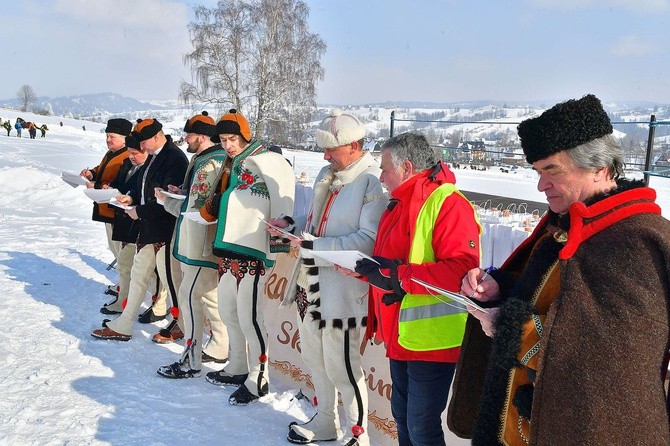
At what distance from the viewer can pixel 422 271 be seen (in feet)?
7.70

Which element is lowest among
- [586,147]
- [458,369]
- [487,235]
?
[458,369]

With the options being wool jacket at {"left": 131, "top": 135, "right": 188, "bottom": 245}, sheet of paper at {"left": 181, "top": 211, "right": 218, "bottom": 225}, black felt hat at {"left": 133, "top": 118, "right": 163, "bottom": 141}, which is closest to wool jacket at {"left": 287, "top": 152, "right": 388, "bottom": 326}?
sheet of paper at {"left": 181, "top": 211, "right": 218, "bottom": 225}

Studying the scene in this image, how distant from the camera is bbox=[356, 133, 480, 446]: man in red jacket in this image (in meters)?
2.39

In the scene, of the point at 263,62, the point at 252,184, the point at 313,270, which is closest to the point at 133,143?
the point at 252,184

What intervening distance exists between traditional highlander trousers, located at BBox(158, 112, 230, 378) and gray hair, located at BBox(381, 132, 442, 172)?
1903 mm

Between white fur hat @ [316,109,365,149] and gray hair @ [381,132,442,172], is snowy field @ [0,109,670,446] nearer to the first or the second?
white fur hat @ [316,109,365,149]

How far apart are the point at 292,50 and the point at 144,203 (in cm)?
2307

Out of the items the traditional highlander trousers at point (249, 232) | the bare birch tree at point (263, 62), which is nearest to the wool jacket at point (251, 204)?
the traditional highlander trousers at point (249, 232)

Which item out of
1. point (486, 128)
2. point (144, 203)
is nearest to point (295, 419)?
point (144, 203)

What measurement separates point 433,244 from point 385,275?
0.83 ft

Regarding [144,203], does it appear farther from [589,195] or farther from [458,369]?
[589,195]

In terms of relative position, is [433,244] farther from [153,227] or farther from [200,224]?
[153,227]

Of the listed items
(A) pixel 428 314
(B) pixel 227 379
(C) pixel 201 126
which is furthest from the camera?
(C) pixel 201 126

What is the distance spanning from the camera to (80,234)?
9.50 m
